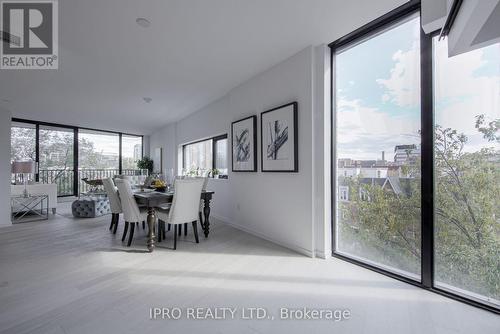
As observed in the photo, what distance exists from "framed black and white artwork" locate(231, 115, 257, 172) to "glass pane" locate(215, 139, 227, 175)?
2.46 ft

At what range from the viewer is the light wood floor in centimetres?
160

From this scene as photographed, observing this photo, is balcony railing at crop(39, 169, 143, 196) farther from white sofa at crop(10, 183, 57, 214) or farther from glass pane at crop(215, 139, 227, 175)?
glass pane at crop(215, 139, 227, 175)

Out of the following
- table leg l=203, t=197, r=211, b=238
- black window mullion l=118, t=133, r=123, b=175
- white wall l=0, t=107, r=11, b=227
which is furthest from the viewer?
black window mullion l=118, t=133, r=123, b=175

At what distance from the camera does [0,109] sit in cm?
445

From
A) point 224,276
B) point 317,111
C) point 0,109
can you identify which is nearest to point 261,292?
point 224,276

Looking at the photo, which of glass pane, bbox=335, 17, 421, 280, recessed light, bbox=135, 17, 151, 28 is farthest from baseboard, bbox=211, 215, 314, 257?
recessed light, bbox=135, 17, 151, 28

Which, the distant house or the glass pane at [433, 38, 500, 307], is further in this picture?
the distant house

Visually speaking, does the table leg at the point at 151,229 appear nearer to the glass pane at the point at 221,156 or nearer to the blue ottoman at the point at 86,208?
the glass pane at the point at 221,156

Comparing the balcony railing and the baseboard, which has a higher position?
the balcony railing

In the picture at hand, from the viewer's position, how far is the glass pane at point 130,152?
8820 mm

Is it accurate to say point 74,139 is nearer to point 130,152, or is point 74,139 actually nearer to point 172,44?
point 130,152

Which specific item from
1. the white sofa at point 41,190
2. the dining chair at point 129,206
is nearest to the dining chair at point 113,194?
the dining chair at point 129,206

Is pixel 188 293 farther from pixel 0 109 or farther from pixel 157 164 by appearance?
pixel 157 164

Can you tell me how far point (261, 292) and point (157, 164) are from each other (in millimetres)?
7184
